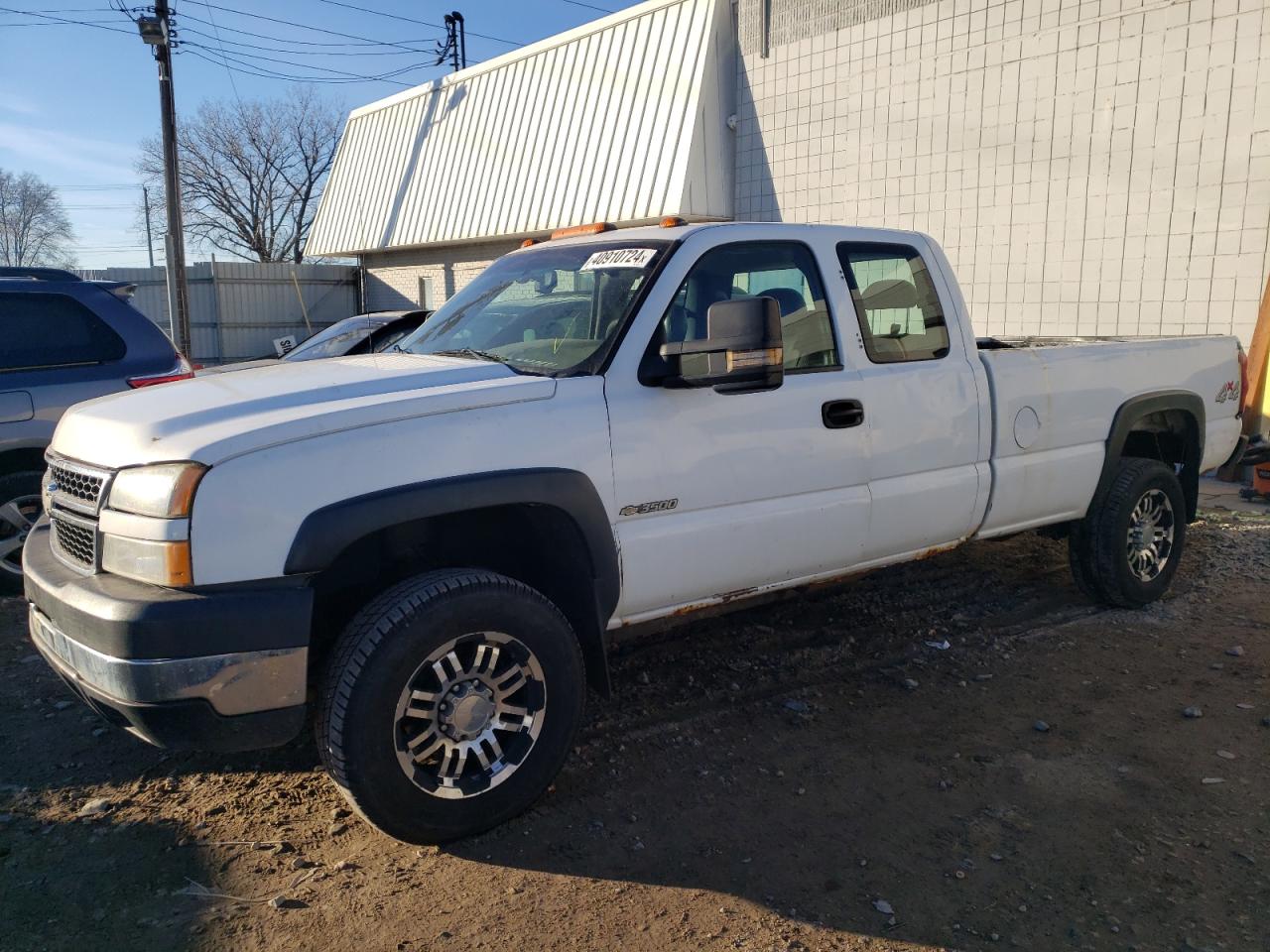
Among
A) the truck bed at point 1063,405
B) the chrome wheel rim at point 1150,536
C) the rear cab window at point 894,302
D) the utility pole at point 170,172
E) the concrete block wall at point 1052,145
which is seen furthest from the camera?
the utility pole at point 170,172

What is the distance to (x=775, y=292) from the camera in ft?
14.4

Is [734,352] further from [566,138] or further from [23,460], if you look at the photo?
[566,138]

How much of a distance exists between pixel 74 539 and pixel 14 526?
318cm

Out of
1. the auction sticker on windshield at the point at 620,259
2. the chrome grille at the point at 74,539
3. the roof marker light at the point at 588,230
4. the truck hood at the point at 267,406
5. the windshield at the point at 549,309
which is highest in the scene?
the roof marker light at the point at 588,230

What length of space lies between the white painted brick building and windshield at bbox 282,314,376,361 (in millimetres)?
5144

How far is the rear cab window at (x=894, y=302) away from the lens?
177 inches

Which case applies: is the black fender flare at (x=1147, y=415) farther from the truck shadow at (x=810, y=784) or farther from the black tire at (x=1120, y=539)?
the truck shadow at (x=810, y=784)

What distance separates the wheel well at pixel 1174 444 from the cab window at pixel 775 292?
259cm

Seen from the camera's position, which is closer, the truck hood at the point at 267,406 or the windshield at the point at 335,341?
the truck hood at the point at 267,406

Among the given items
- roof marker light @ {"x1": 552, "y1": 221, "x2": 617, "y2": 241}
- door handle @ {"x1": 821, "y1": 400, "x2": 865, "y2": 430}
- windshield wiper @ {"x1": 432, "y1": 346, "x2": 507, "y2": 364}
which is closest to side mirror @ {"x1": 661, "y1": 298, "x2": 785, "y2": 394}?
door handle @ {"x1": 821, "y1": 400, "x2": 865, "y2": 430}

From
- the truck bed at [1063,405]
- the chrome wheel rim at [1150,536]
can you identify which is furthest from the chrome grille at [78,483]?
the chrome wheel rim at [1150,536]

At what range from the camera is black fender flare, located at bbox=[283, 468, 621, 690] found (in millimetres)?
2953

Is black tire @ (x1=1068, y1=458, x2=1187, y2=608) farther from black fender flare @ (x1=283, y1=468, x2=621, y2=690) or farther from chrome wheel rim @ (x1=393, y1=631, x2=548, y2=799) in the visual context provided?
chrome wheel rim @ (x1=393, y1=631, x2=548, y2=799)

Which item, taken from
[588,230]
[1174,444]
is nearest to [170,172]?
[588,230]
